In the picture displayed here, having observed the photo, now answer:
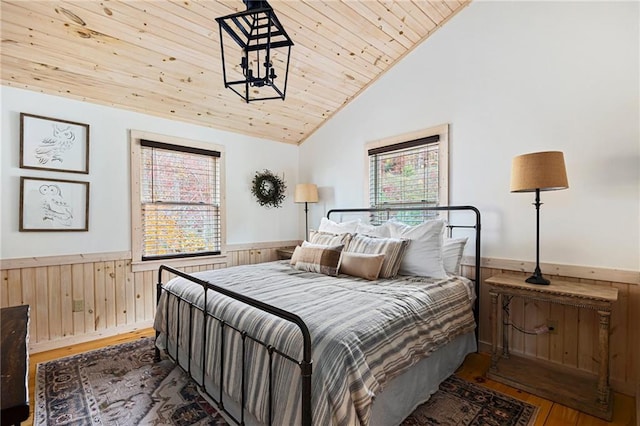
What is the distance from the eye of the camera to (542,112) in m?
2.45

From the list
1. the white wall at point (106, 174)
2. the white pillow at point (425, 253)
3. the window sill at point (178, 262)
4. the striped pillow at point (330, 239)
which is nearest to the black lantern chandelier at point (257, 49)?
the white wall at point (106, 174)

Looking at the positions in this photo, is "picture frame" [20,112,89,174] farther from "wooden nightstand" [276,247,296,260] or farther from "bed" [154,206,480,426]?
"wooden nightstand" [276,247,296,260]

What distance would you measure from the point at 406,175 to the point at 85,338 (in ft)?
11.8

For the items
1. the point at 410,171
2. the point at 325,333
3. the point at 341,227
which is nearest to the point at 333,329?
the point at 325,333

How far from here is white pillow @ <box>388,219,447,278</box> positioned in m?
2.53

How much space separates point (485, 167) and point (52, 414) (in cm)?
361

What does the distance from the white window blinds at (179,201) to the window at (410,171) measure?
77.3 inches

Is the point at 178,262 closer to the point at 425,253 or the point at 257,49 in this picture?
the point at 425,253

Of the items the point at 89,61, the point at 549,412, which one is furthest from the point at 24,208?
the point at 549,412

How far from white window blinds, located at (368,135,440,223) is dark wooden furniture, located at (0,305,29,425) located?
3.05 metres

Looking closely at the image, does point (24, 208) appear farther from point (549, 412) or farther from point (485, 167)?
point (549, 412)

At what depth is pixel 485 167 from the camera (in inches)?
109

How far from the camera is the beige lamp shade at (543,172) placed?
206cm

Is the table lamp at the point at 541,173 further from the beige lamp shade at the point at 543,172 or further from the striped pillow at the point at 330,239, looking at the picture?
the striped pillow at the point at 330,239
